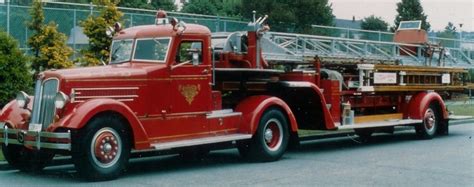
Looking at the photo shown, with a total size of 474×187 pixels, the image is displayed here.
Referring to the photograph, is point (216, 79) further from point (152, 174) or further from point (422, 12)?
point (422, 12)

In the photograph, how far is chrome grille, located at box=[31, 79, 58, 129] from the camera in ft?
34.5

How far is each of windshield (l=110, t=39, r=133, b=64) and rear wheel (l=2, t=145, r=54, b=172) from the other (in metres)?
2.02

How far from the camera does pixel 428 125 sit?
58.1ft

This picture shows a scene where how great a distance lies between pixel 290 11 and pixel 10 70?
2346 cm

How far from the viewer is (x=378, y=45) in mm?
17688

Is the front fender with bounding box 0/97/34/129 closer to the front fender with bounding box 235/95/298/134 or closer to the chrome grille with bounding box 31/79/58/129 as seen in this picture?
the chrome grille with bounding box 31/79/58/129

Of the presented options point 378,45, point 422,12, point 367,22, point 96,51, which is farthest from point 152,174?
point 367,22

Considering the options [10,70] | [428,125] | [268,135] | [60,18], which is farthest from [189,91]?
[60,18]

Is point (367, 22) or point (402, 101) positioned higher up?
point (367, 22)

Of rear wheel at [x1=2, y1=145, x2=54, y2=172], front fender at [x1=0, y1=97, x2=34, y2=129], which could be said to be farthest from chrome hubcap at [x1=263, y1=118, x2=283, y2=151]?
front fender at [x1=0, y1=97, x2=34, y2=129]

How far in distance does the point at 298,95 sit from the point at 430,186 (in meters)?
5.19

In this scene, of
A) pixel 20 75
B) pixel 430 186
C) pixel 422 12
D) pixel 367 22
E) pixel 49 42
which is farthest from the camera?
pixel 367 22

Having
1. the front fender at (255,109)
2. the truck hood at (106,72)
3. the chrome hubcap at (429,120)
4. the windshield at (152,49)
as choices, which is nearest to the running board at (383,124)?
the chrome hubcap at (429,120)

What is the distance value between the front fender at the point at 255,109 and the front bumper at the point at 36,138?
12.3 feet
